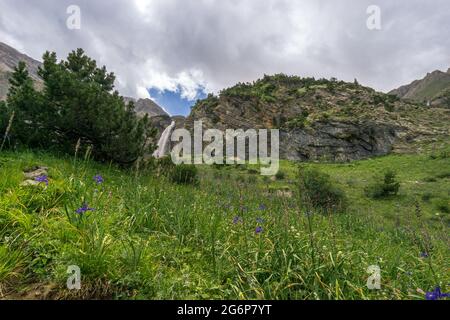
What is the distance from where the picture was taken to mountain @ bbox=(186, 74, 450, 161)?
36.4 meters

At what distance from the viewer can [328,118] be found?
1566 inches

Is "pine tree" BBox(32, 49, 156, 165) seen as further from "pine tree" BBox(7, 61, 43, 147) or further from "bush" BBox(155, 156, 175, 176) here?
"bush" BBox(155, 156, 175, 176)

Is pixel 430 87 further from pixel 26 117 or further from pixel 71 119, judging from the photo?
pixel 26 117

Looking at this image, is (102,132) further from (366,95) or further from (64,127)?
(366,95)

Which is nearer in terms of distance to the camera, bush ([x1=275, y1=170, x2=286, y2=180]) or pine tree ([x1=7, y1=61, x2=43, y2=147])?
pine tree ([x1=7, y1=61, x2=43, y2=147])

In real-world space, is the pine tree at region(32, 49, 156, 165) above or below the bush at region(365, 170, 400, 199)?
above

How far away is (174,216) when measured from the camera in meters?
3.83

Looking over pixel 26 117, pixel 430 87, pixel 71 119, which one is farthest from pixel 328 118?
pixel 430 87

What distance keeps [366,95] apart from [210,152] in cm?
3468

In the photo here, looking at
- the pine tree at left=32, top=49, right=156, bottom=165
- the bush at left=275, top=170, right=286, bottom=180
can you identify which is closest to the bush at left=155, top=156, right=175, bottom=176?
the pine tree at left=32, top=49, right=156, bottom=165

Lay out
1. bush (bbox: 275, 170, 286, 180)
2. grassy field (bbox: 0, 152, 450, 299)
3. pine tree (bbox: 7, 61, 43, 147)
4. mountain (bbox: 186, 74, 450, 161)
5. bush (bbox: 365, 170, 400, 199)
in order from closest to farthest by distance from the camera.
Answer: grassy field (bbox: 0, 152, 450, 299), pine tree (bbox: 7, 61, 43, 147), bush (bbox: 365, 170, 400, 199), bush (bbox: 275, 170, 286, 180), mountain (bbox: 186, 74, 450, 161)

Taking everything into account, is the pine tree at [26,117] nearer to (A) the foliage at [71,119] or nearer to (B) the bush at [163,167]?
(A) the foliage at [71,119]
